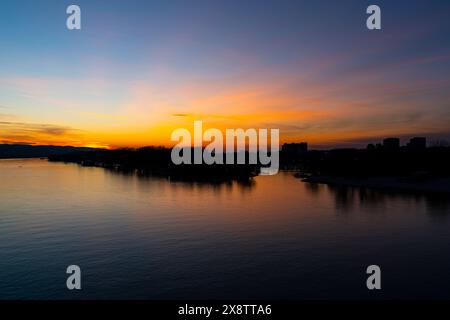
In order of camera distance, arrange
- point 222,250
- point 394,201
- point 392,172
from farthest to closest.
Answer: point 392,172, point 394,201, point 222,250

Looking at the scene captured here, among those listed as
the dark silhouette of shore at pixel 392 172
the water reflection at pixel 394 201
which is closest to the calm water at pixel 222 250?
the water reflection at pixel 394 201

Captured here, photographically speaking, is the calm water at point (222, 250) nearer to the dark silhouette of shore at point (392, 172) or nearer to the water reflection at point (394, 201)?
the water reflection at point (394, 201)

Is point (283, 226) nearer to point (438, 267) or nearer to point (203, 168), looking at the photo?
point (438, 267)

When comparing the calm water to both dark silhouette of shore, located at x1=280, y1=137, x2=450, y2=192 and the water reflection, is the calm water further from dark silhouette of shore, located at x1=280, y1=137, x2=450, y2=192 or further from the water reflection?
dark silhouette of shore, located at x1=280, y1=137, x2=450, y2=192

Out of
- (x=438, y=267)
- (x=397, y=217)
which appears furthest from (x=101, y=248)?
(x=397, y=217)

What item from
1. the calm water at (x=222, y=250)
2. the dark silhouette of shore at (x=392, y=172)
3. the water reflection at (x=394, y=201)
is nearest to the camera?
the calm water at (x=222, y=250)

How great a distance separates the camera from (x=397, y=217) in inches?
1261

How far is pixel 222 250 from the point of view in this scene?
20.5 meters

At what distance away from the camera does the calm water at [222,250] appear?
47.8ft

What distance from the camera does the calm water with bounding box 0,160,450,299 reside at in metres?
14.6

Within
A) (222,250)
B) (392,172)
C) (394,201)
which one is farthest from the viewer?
(392,172)

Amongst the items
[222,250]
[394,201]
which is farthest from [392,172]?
[222,250]

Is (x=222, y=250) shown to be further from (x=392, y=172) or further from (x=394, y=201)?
(x=392, y=172)
